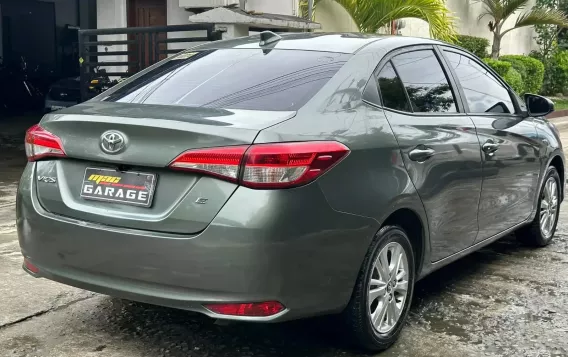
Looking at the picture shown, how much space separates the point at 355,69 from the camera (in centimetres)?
360

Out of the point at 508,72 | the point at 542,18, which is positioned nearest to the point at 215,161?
the point at 508,72

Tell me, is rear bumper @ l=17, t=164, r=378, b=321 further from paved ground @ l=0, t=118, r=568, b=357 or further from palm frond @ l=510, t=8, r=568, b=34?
palm frond @ l=510, t=8, r=568, b=34

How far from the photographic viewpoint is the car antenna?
407cm

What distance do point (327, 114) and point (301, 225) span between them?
1.85ft

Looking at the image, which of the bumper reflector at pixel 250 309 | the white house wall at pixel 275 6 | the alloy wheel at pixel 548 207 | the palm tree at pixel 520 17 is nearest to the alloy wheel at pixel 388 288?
the bumper reflector at pixel 250 309

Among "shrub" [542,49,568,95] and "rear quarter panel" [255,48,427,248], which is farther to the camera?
"shrub" [542,49,568,95]

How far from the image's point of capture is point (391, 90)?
12.4ft

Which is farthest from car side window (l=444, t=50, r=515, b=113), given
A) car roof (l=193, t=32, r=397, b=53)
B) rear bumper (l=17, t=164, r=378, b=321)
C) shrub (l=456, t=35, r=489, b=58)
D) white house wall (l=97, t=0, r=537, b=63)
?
shrub (l=456, t=35, r=489, b=58)

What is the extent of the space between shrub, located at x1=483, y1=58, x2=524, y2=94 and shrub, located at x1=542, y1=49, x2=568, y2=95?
486 cm

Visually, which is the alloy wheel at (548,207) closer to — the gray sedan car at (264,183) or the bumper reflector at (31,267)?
the gray sedan car at (264,183)

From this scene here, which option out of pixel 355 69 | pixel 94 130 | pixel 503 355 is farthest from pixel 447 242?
pixel 94 130

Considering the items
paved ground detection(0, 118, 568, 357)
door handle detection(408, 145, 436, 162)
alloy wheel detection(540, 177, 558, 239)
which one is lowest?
paved ground detection(0, 118, 568, 357)

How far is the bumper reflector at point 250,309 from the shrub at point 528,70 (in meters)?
17.9

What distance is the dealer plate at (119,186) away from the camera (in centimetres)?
312
